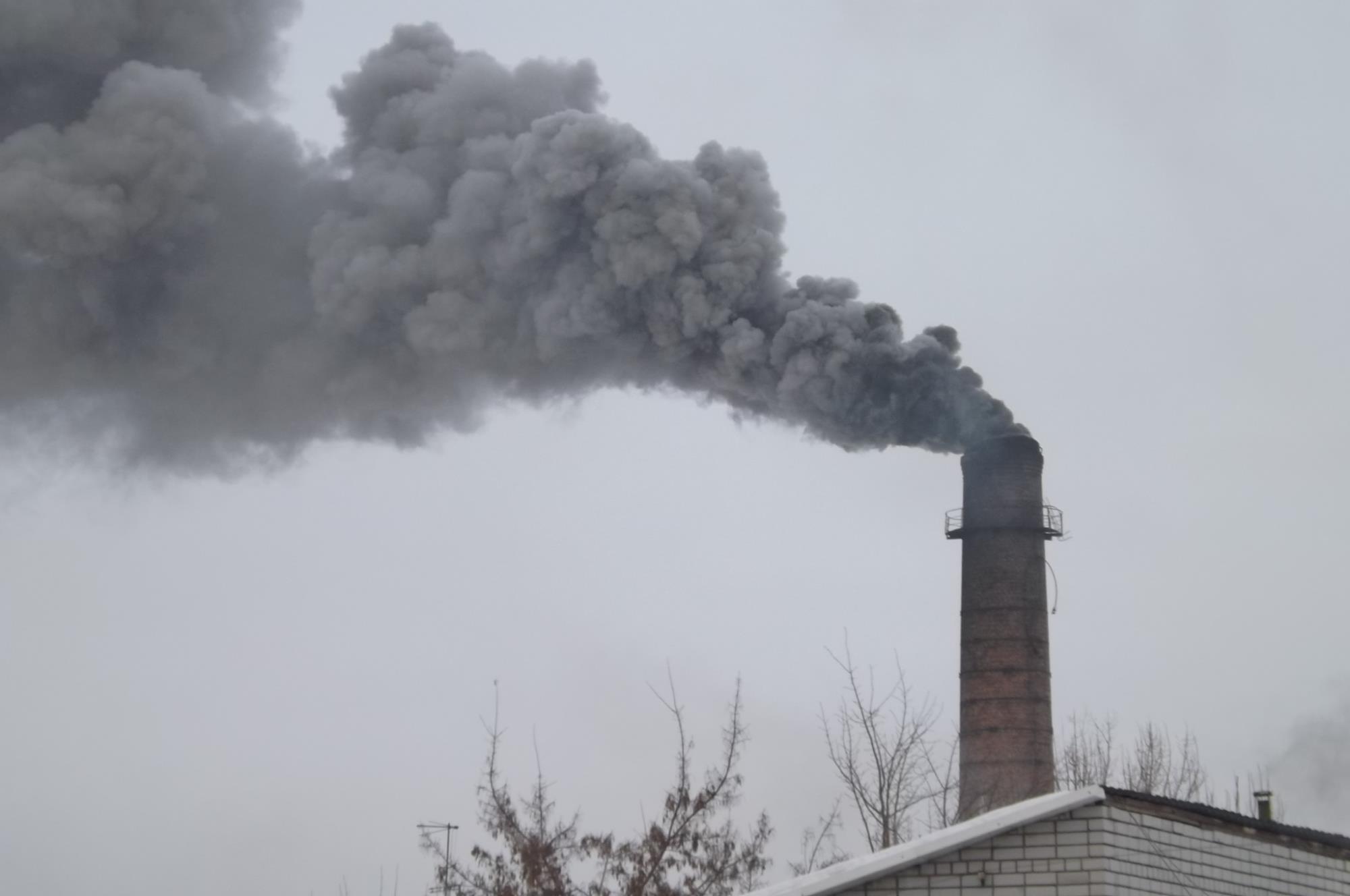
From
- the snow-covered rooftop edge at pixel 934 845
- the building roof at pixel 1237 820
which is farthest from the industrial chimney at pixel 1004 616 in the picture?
the snow-covered rooftop edge at pixel 934 845

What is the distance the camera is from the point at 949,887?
1159 centimetres

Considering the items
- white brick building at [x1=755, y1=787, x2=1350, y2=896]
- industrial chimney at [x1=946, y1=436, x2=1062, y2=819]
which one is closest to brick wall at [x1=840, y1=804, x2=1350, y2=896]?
white brick building at [x1=755, y1=787, x2=1350, y2=896]

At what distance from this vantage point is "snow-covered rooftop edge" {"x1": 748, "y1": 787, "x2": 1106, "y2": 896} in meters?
11.2

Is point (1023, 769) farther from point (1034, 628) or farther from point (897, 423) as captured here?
point (897, 423)

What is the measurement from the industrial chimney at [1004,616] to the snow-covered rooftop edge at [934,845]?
661 inches

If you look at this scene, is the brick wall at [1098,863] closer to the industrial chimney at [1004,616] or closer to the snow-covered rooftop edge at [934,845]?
the snow-covered rooftop edge at [934,845]

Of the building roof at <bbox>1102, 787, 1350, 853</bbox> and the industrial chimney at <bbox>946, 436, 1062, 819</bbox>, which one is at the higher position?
the industrial chimney at <bbox>946, 436, 1062, 819</bbox>

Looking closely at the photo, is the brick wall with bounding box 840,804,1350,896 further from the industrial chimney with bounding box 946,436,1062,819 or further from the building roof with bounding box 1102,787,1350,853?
the industrial chimney with bounding box 946,436,1062,819

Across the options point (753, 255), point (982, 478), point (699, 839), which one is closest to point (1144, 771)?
point (982, 478)

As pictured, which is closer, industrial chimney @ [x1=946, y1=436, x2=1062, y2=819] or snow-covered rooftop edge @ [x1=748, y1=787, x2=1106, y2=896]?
snow-covered rooftop edge @ [x1=748, y1=787, x2=1106, y2=896]

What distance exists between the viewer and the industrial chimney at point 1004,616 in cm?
2808

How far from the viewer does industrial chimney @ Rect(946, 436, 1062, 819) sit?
92.1ft

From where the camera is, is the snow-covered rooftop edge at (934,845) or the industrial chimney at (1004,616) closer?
the snow-covered rooftop edge at (934,845)

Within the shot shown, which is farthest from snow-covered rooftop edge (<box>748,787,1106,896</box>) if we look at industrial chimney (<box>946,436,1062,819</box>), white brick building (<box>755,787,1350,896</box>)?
industrial chimney (<box>946,436,1062,819</box>)
